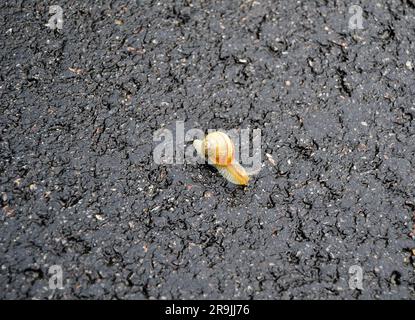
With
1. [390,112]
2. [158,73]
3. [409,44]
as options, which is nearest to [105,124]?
[158,73]
